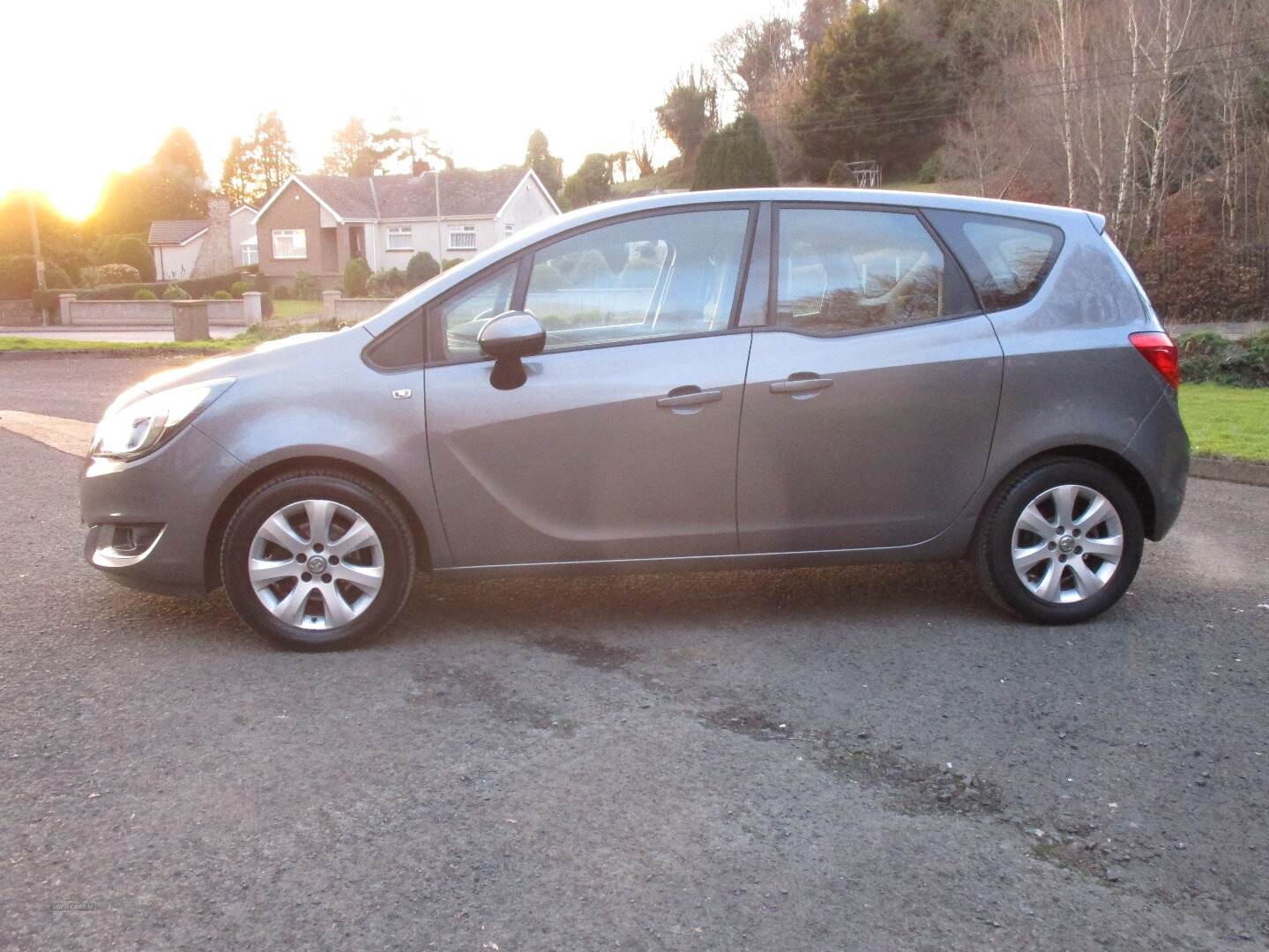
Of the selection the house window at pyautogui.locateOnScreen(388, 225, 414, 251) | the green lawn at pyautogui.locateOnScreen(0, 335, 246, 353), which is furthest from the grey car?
the house window at pyautogui.locateOnScreen(388, 225, 414, 251)

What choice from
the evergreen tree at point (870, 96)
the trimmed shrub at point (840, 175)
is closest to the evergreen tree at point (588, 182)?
the evergreen tree at point (870, 96)

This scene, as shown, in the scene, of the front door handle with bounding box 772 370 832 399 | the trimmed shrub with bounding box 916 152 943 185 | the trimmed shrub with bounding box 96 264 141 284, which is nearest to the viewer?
the front door handle with bounding box 772 370 832 399

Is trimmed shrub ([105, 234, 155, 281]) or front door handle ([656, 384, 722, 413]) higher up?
trimmed shrub ([105, 234, 155, 281])

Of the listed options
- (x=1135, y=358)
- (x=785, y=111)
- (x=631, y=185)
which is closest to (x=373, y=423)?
(x=1135, y=358)

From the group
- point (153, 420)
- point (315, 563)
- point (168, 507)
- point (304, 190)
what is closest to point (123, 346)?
point (153, 420)

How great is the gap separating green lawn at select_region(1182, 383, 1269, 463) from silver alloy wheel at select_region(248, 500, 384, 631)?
23.9 feet

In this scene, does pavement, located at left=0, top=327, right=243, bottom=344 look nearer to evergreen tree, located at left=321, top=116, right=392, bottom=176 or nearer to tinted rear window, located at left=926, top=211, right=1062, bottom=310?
tinted rear window, located at left=926, top=211, right=1062, bottom=310

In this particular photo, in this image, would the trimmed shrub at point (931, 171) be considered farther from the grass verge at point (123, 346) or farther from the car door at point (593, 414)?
the car door at point (593, 414)

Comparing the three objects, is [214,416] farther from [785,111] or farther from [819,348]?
[785,111]

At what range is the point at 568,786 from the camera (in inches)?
137

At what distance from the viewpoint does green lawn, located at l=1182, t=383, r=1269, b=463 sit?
9.60m

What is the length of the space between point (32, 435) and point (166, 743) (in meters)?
8.30

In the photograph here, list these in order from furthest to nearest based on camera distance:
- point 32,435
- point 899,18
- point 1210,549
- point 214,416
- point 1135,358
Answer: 1. point 899,18
2. point 32,435
3. point 1210,549
4. point 1135,358
5. point 214,416

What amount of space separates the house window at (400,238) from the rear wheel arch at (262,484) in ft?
204
